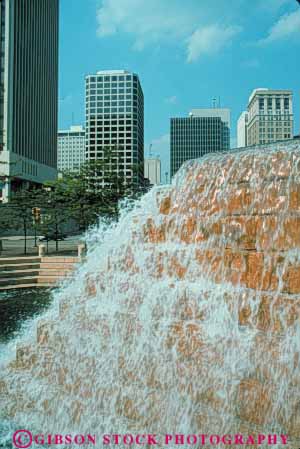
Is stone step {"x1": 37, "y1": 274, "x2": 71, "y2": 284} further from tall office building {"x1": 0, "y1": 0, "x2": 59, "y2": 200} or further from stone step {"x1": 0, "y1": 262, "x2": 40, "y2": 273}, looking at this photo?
tall office building {"x1": 0, "y1": 0, "x2": 59, "y2": 200}

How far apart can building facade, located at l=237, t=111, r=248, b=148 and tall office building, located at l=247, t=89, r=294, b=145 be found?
4.49 meters

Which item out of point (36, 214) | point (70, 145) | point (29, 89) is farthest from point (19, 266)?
point (70, 145)

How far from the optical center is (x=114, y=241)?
6.56 metres

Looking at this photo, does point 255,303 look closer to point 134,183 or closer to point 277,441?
point 277,441

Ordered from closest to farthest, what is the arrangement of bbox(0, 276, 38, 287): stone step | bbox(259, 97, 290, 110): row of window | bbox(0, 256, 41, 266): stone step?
bbox(0, 276, 38, 287): stone step < bbox(0, 256, 41, 266): stone step < bbox(259, 97, 290, 110): row of window

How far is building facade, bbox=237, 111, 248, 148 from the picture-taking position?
6871 cm

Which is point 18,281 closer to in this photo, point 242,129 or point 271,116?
point 271,116

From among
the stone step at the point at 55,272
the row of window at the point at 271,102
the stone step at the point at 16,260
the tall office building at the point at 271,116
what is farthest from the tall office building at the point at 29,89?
the stone step at the point at 55,272

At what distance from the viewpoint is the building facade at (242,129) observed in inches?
2705

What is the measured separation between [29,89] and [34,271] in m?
71.0

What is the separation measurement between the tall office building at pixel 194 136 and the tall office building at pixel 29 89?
22.7 m

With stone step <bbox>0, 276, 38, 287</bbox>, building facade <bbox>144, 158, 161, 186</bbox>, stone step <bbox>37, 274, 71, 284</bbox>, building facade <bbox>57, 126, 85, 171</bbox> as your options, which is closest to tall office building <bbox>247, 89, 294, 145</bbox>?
building facade <bbox>144, 158, 161, 186</bbox>

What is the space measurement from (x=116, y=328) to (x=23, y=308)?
6.19 meters

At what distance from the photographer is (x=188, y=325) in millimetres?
4621
